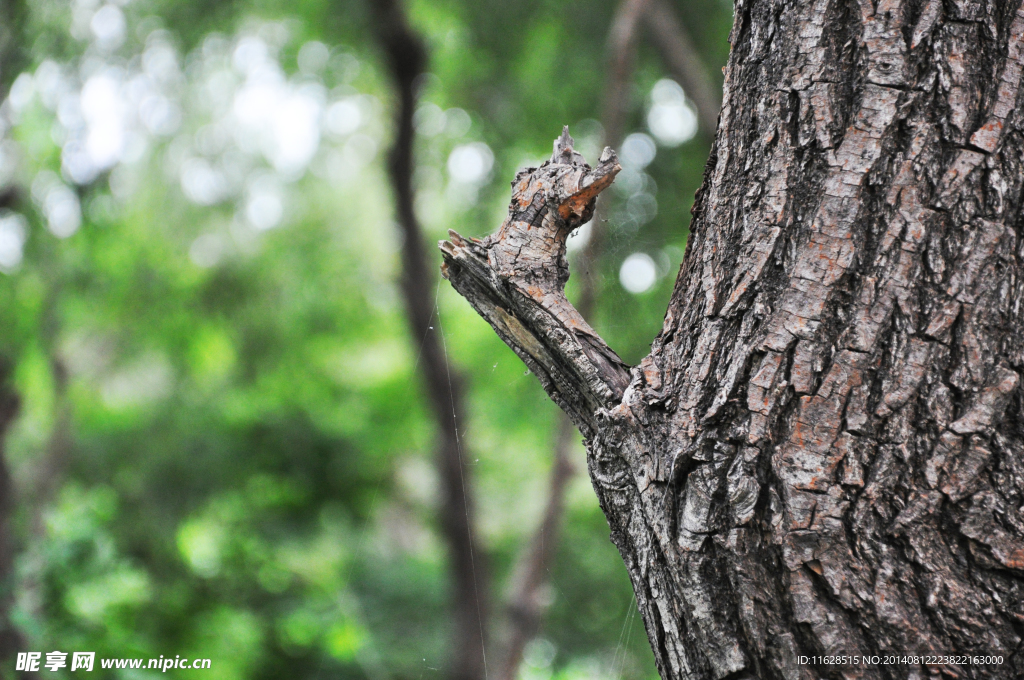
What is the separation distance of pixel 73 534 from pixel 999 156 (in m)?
3.15

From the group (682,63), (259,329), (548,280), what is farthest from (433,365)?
(259,329)

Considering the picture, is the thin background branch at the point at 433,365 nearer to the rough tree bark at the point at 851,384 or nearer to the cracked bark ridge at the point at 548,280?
the cracked bark ridge at the point at 548,280

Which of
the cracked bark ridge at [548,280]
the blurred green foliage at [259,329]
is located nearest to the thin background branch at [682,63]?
the blurred green foliage at [259,329]

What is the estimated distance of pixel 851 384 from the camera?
797 mm

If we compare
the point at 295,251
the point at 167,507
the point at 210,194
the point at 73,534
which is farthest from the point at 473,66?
the point at 167,507

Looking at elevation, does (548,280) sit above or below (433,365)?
below

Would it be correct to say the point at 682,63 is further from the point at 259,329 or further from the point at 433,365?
the point at 259,329

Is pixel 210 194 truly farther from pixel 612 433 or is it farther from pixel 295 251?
pixel 612 433

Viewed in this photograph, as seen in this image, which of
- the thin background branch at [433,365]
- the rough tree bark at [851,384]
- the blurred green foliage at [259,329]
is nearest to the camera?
the rough tree bark at [851,384]

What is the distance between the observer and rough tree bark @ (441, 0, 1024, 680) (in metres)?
0.76

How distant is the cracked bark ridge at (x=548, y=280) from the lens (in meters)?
0.95

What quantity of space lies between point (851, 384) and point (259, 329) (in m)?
4.77

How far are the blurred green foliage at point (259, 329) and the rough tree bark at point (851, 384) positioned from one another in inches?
33.7

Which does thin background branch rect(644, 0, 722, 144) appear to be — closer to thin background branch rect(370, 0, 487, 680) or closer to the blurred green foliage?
the blurred green foliage
